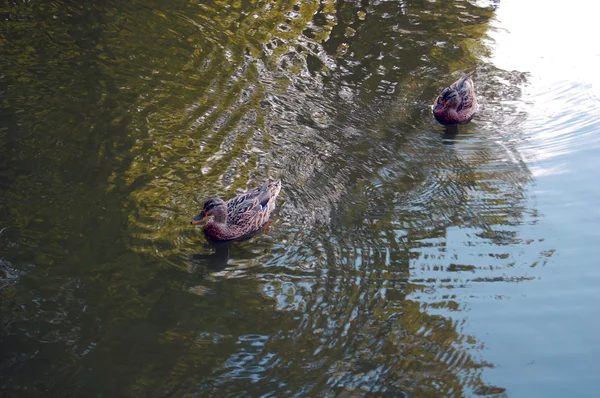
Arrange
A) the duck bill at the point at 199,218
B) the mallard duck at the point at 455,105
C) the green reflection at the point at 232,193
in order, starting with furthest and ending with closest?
the mallard duck at the point at 455,105 → the duck bill at the point at 199,218 → the green reflection at the point at 232,193

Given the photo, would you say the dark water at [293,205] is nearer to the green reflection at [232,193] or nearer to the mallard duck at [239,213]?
the green reflection at [232,193]

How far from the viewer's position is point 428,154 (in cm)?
906

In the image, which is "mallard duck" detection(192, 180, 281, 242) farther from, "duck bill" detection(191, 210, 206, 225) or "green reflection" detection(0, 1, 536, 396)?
"green reflection" detection(0, 1, 536, 396)

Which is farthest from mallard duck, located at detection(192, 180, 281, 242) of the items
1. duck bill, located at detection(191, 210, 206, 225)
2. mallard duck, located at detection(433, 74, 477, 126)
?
mallard duck, located at detection(433, 74, 477, 126)

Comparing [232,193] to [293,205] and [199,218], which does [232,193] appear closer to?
[293,205]

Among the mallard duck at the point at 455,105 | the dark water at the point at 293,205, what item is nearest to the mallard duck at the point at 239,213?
the dark water at the point at 293,205

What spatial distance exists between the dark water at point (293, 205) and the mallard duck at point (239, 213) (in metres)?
0.18

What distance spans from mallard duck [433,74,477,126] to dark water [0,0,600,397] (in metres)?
0.25

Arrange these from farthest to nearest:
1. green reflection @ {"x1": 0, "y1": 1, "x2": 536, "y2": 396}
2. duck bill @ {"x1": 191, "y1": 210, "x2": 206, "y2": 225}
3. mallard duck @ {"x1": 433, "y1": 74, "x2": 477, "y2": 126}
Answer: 1. mallard duck @ {"x1": 433, "y1": 74, "x2": 477, "y2": 126}
2. duck bill @ {"x1": 191, "y1": 210, "x2": 206, "y2": 225}
3. green reflection @ {"x1": 0, "y1": 1, "x2": 536, "y2": 396}

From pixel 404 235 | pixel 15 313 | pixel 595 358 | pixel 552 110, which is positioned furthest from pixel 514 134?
pixel 15 313

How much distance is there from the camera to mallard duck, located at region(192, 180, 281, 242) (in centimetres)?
721

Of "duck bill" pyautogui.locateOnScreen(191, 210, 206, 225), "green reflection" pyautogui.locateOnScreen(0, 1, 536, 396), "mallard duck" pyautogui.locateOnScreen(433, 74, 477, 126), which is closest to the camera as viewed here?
"green reflection" pyautogui.locateOnScreen(0, 1, 536, 396)

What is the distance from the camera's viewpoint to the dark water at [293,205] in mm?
6105

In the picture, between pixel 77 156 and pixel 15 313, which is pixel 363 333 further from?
pixel 77 156
